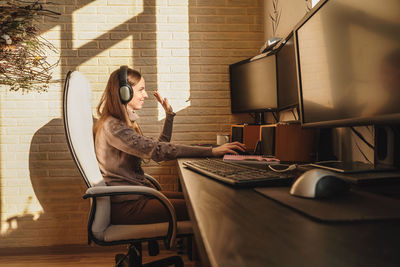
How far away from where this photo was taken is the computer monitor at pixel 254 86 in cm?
216

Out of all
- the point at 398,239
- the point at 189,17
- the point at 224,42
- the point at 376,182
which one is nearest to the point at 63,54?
the point at 189,17

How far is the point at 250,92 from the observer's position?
247 cm

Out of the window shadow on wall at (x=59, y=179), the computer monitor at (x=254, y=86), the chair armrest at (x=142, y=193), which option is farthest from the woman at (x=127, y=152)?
the window shadow on wall at (x=59, y=179)

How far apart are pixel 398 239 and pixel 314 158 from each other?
1021mm

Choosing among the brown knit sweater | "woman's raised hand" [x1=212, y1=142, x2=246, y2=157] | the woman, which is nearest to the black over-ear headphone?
the woman

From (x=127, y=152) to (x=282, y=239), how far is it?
130cm

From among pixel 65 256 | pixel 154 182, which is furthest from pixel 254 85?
pixel 65 256

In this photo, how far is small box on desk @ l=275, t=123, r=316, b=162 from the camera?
4.66 ft

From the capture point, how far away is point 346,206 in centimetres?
59

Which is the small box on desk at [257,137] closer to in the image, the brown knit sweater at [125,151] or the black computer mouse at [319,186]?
the brown knit sweater at [125,151]

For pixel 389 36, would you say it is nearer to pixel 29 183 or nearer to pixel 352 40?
pixel 352 40

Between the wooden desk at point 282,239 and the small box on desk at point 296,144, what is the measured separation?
2.75 ft

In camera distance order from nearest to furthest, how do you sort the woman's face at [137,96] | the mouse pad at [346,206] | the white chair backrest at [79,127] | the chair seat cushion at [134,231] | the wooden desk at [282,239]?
Result: 1. the wooden desk at [282,239]
2. the mouse pad at [346,206]
3. the white chair backrest at [79,127]
4. the chair seat cushion at [134,231]
5. the woman's face at [137,96]

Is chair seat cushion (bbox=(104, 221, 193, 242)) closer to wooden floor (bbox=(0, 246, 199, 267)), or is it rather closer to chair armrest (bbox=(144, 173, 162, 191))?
chair armrest (bbox=(144, 173, 162, 191))
